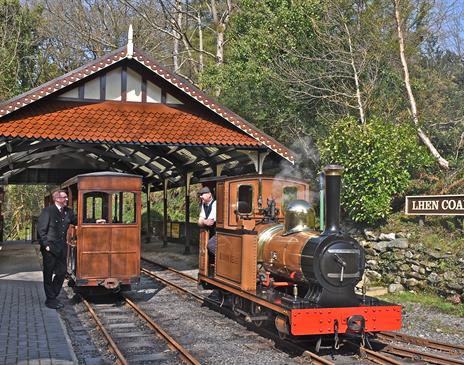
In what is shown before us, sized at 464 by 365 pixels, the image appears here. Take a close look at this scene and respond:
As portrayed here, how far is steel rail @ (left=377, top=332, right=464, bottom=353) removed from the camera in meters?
7.15

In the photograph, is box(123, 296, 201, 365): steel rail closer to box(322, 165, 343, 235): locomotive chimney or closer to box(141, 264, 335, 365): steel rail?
box(141, 264, 335, 365): steel rail

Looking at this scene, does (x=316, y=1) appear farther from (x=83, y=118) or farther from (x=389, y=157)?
(x=83, y=118)

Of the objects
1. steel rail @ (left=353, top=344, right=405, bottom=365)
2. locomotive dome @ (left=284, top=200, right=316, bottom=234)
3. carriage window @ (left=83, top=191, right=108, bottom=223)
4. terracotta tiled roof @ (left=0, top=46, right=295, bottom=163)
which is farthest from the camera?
terracotta tiled roof @ (left=0, top=46, right=295, bottom=163)

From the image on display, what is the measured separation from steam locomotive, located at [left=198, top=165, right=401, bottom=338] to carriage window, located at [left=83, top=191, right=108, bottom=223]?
2299mm

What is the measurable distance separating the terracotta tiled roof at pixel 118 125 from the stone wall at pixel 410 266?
379cm

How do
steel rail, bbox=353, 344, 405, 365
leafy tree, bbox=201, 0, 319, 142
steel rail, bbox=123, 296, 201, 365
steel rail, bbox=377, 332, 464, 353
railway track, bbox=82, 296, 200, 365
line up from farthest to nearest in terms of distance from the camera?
leafy tree, bbox=201, 0, 319, 142 → steel rail, bbox=377, 332, 464, 353 → railway track, bbox=82, 296, 200, 365 → steel rail, bbox=123, 296, 201, 365 → steel rail, bbox=353, 344, 405, 365

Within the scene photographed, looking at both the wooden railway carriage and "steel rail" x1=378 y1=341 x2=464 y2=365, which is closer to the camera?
"steel rail" x1=378 y1=341 x2=464 y2=365

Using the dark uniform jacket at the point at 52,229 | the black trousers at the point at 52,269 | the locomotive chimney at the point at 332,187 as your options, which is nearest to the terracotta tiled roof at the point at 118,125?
the dark uniform jacket at the point at 52,229

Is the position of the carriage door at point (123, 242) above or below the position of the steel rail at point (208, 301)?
above

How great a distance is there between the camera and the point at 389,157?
487 inches

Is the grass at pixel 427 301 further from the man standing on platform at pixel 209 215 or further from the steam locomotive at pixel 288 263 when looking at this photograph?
the man standing on platform at pixel 209 215

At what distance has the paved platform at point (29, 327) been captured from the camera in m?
6.27

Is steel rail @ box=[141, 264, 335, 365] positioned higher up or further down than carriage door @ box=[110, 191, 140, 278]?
further down

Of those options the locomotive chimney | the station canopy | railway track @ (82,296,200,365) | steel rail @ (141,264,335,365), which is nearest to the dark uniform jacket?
railway track @ (82,296,200,365)
